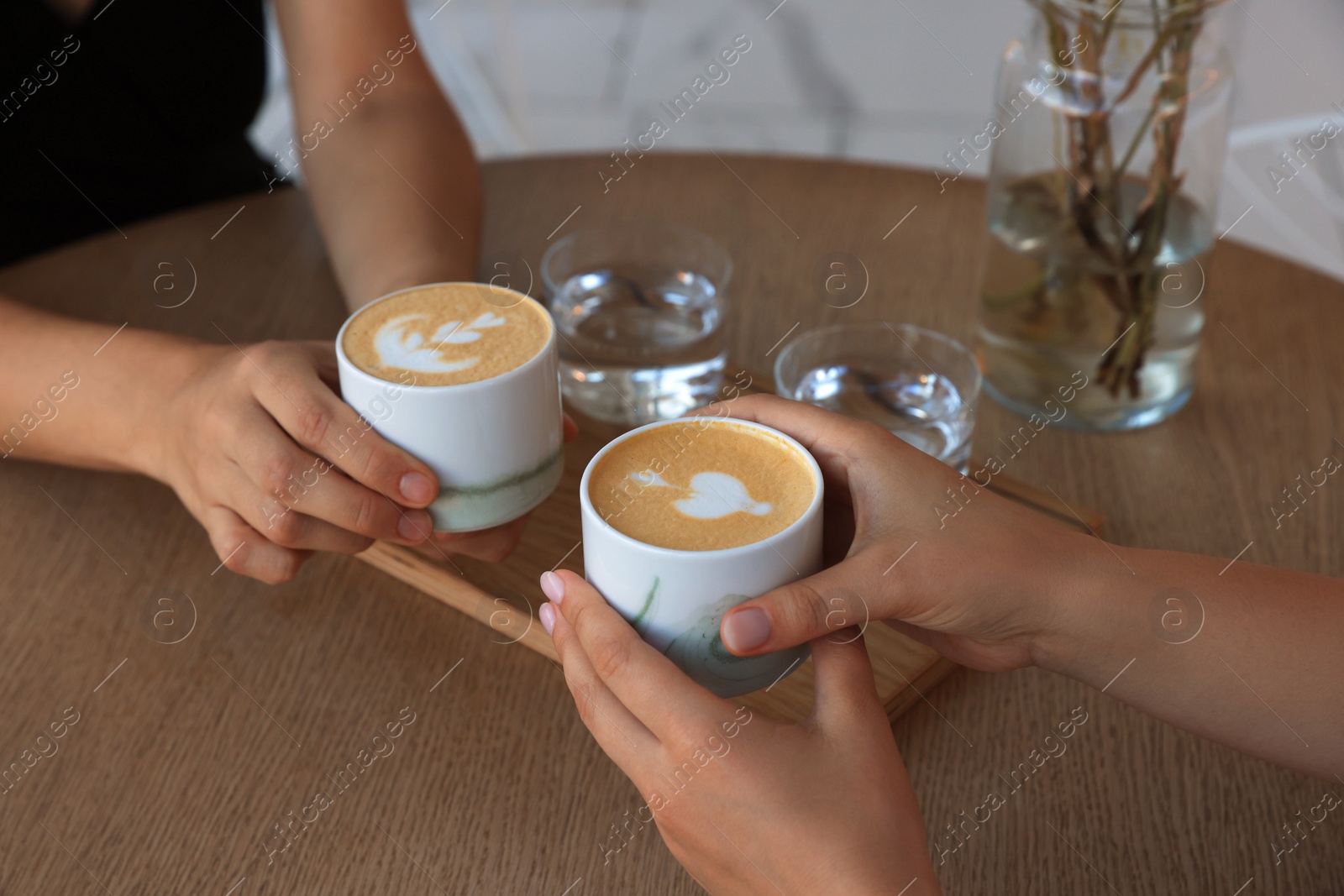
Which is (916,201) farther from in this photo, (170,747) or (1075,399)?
(170,747)

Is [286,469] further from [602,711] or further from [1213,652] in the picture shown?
A: [1213,652]

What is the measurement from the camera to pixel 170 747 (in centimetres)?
70

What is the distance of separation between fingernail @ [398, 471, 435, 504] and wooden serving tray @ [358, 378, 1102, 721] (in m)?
0.11

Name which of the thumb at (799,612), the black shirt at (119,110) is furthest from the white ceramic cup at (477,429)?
the black shirt at (119,110)

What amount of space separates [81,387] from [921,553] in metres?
0.69

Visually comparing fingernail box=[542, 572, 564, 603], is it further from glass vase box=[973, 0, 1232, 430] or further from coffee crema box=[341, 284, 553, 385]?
glass vase box=[973, 0, 1232, 430]

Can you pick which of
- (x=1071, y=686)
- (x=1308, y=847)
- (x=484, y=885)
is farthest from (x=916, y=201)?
(x=484, y=885)

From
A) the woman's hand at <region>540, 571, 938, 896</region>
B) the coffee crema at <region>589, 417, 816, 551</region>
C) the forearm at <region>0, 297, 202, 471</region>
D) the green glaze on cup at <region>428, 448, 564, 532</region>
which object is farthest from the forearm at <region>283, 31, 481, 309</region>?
the woman's hand at <region>540, 571, 938, 896</region>

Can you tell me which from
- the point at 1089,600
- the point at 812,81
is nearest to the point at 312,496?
the point at 1089,600

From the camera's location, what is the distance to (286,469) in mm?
766

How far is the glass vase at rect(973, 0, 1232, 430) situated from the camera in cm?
86

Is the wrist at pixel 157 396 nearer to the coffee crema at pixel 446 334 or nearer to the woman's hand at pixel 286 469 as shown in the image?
the woman's hand at pixel 286 469

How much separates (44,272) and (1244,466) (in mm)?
1151

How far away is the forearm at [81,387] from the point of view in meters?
0.88
